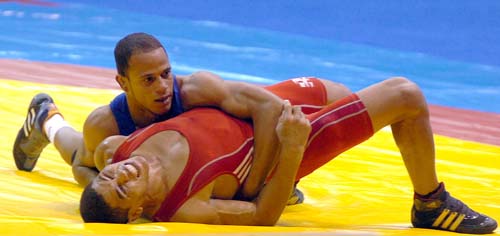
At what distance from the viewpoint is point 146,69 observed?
9.76ft

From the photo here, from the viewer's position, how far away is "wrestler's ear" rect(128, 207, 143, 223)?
275 cm

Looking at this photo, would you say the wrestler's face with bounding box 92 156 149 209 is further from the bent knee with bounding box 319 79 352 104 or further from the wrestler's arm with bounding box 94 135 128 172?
the bent knee with bounding box 319 79 352 104

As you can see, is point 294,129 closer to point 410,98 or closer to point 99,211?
point 410,98

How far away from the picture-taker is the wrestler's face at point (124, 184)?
2715 mm

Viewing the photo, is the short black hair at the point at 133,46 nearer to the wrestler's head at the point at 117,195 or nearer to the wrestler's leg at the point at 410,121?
the wrestler's head at the point at 117,195

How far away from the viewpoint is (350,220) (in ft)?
10.4

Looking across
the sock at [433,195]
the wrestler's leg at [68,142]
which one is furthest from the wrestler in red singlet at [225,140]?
the wrestler's leg at [68,142]

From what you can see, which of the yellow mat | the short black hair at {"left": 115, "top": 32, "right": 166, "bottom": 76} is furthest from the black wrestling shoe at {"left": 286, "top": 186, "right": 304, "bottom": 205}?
the short black hair at {"left": 115, "top": 32, "right": 166, "bottom": 76}

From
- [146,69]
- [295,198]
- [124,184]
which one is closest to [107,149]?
[146,69]

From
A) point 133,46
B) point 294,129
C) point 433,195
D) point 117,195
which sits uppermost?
point 133,46

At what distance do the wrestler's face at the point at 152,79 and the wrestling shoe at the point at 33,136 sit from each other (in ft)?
2.75

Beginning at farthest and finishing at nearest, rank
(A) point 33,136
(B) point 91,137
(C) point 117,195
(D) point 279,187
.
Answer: (A) point 33,136 → (B) point 91,137 → (D) point 279,187 → (C) point 117,195

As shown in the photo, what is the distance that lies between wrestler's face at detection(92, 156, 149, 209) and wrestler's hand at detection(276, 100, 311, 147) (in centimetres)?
40

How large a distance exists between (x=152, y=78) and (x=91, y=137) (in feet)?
1.55
